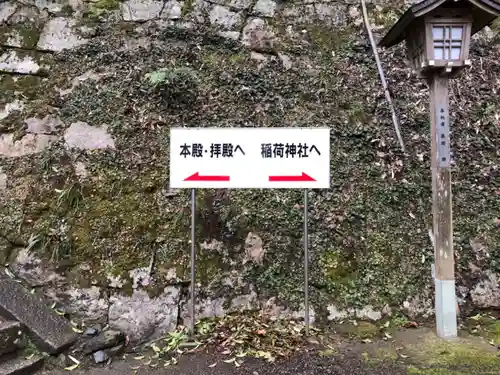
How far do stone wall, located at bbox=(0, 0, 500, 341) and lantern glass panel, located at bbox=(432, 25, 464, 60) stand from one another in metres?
1.37

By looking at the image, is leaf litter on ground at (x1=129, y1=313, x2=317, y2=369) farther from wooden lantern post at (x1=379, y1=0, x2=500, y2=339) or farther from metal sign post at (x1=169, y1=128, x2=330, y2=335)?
wooden lantern post at (x1=379, y1=0, x2=500, y2=339)

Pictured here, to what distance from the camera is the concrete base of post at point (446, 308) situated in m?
3.20

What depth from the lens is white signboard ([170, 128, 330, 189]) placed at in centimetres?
334

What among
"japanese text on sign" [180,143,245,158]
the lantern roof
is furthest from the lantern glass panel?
"japanese text on sign" [180,143,245,158]

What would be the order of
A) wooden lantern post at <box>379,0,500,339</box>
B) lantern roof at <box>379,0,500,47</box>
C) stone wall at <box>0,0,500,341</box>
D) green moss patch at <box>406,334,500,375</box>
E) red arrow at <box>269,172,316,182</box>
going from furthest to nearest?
stone wall at <box>0,0,500,341</box>, red arrow at <box>269,172,316,182</box>, wooden lantern post at <box>379,0,500,339</box>, lantern roof at <box>379,0,500,47</box>, green moss patch at <box>406,334,500,375</box>

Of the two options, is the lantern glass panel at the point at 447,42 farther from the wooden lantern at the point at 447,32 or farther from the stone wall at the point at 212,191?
the stone wall at the point at 212,191

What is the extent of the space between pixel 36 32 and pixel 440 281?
495 cm

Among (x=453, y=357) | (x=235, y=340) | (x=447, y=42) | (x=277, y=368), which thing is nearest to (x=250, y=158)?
(x=235, y=340)

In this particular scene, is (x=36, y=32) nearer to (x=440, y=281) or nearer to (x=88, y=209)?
(x=88, y=209)

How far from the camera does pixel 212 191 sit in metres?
4.07

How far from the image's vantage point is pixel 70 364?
3035 mm

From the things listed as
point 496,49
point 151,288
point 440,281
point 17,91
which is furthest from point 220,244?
point 496,49

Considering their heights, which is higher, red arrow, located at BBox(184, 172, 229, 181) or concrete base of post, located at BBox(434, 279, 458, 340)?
red arrow, located at BBox(184, 172, 229, 181)

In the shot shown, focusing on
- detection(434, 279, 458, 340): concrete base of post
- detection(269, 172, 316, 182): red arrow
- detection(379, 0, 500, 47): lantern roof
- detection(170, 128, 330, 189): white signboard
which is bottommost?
detection(434, 279, 458, 340): concrete base of post
